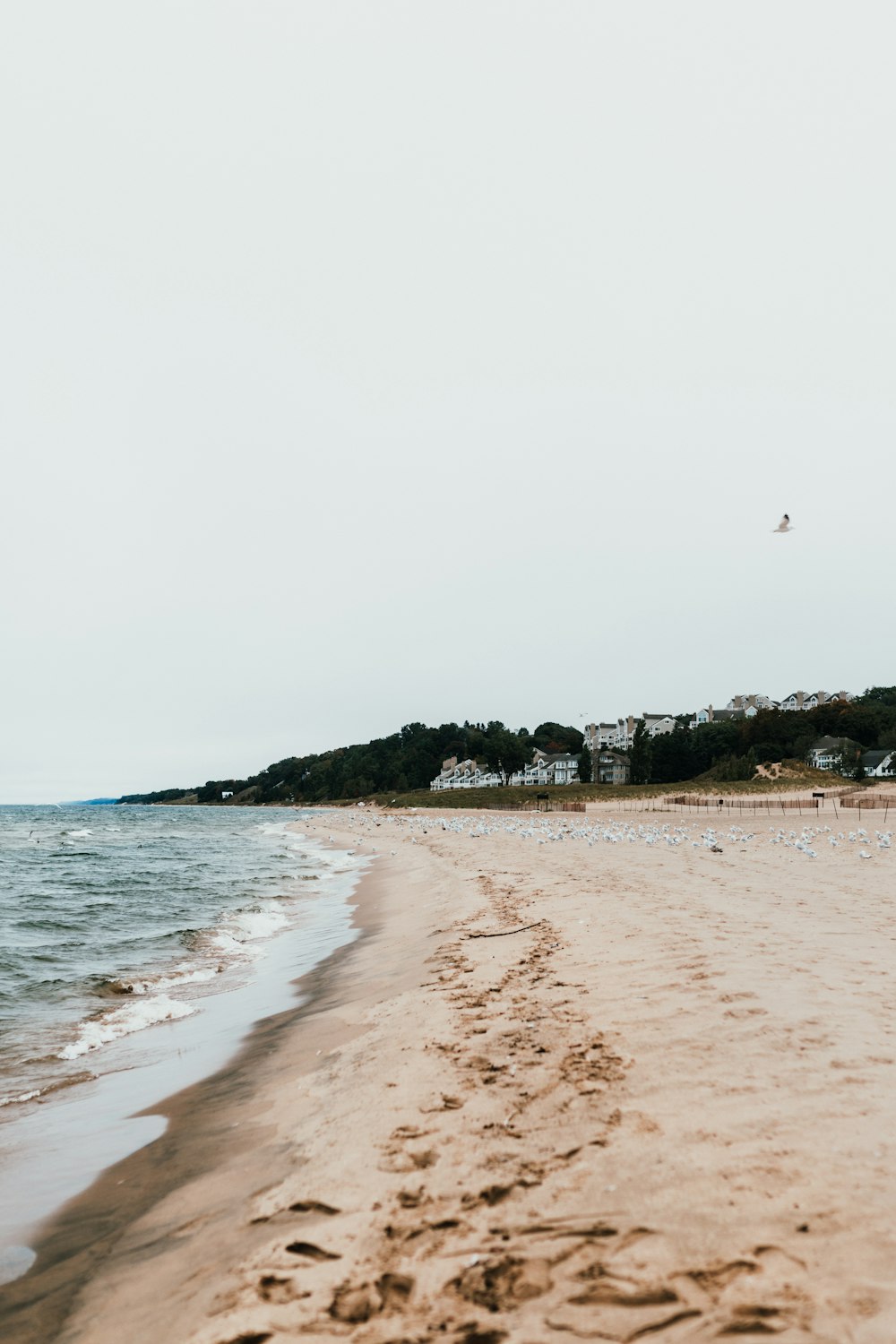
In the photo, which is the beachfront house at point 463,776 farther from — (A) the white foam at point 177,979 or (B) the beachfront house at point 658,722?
(A) the white foam at point 177,979

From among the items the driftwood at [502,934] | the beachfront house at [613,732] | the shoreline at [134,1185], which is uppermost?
the beachfront house at [613,732]

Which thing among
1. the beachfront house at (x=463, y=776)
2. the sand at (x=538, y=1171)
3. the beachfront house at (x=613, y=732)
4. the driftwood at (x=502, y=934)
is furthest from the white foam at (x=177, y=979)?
the beachfront house at (x=613, y=732)

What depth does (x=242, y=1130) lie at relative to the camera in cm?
535

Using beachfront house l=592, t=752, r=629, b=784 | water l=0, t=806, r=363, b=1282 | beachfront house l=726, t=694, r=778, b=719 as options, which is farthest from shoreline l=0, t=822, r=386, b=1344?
beachfront house l=726, t=694, r=778, b=719

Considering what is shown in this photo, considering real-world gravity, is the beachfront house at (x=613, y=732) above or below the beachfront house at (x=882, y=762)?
above

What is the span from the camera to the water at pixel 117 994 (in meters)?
5.68

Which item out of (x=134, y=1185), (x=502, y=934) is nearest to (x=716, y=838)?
(x=502, y=934)

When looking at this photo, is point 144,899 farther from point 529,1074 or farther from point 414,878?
point 529,1074

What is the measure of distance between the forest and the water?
67376 millimetres

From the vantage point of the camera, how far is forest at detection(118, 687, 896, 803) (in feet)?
302

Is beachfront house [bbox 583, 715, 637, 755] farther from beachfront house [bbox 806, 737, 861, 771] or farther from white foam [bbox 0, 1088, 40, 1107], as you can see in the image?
white foam [bbox 0, 1088, 40, 1107]

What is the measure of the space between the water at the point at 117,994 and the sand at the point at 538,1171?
0.54m

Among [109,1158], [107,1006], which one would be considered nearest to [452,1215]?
[109,1158]

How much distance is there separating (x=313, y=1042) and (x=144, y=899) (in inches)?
571
